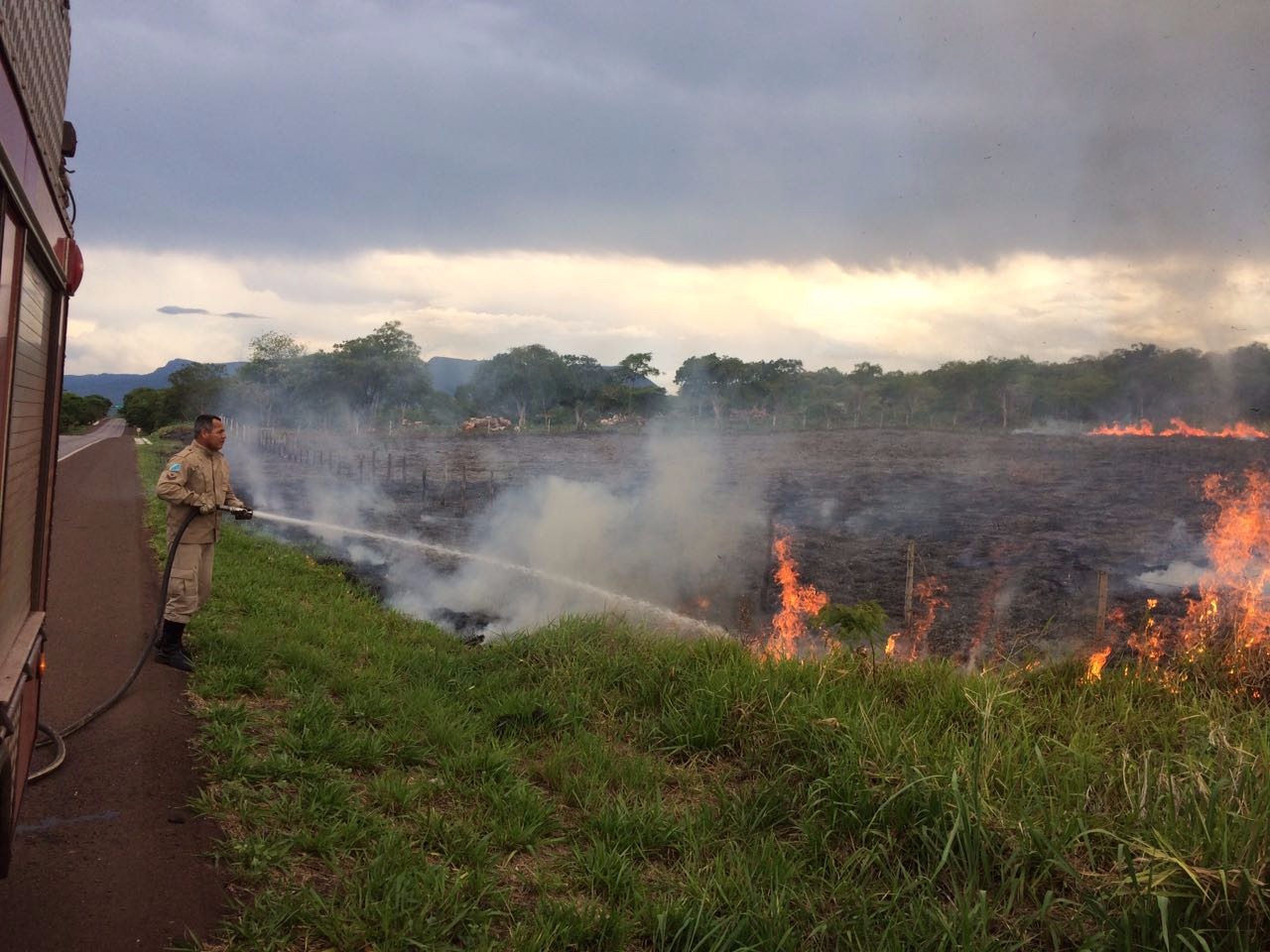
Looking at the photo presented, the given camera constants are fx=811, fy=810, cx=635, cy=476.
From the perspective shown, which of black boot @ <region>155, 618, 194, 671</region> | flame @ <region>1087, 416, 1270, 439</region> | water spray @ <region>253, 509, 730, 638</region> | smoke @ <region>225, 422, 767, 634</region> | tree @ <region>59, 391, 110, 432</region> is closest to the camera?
black boot @ <region>155, 618, 194, 671</region>

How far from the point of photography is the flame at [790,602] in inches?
432

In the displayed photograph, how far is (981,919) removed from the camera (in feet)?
10.4

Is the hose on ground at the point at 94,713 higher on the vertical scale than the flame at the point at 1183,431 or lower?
lower

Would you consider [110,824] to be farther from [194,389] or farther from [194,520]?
[194,389]

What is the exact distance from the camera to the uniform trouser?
623 cm

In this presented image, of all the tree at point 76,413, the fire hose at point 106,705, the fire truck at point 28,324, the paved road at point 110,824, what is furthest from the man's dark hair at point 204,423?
the tree at point 76,413

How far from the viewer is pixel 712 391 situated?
218 ft

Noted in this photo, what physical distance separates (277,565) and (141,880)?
313 inches

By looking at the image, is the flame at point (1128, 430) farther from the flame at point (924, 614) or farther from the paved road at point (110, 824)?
the paved road at point (110, 824)

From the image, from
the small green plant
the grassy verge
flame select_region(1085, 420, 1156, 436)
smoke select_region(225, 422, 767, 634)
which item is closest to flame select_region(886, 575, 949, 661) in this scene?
smoke select_region(225, 422, 767, 634)

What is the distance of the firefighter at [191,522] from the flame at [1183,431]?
33431 millimetres

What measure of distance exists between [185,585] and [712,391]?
61.4 metres

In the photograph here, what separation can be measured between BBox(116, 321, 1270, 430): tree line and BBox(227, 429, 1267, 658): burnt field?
1560cm

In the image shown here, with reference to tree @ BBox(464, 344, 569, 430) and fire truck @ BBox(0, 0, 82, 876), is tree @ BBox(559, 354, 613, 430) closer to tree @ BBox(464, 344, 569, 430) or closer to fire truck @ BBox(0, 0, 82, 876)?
tree @ BBox(464, 344, 569, 430)
